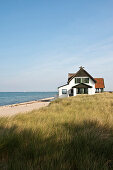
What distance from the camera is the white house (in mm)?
30609

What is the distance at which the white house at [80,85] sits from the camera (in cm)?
3061

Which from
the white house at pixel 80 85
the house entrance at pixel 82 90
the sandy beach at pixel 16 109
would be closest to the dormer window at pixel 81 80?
the white house at pixel 80 85

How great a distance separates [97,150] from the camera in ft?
8.45

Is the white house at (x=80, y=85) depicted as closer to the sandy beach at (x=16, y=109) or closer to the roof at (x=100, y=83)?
the roof at (x=100, y=83)

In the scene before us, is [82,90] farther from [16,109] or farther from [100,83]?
[16,109]

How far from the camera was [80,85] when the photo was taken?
30.5m

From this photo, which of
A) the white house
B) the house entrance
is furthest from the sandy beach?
the house entrance

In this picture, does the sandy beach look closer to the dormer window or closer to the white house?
the white house

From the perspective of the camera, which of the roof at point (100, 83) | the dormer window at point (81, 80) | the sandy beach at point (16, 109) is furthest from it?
the roof at point (100, 83)

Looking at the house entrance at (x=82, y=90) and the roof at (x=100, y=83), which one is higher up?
the roof at (x=100, y=83)

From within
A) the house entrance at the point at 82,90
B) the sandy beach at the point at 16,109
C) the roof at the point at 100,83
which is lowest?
the sandy beach at the point at 16,109

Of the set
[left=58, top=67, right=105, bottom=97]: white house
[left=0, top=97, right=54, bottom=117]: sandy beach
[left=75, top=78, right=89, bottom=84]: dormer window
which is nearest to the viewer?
[left=0, top=97, right=54, bottom=117]: sandy beach

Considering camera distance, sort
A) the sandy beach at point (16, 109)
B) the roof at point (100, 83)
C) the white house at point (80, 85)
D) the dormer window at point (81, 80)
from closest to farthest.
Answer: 1. the sandy beach at point (16, 109)
2. the white house at point (80, 85)
3. the dormer window at point (81, 80)
4. the roof at point (100, 83)

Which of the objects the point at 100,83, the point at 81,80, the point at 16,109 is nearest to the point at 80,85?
the point at 81,80
